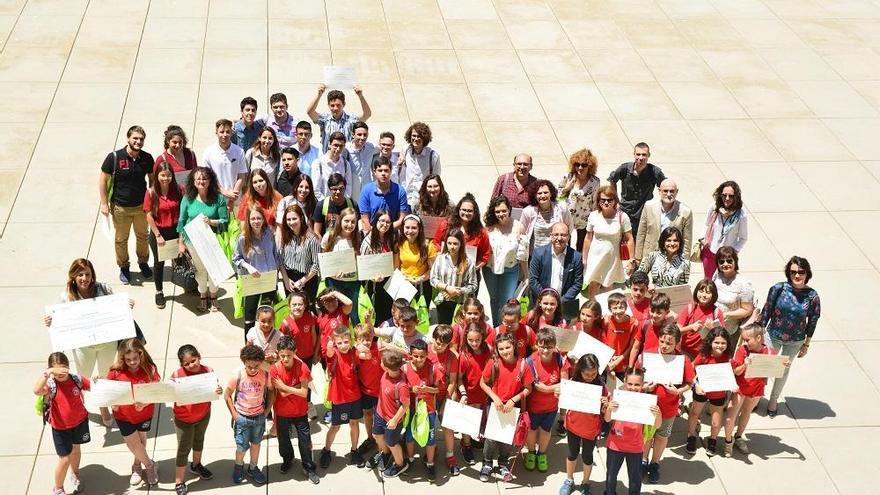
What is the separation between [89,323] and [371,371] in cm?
233

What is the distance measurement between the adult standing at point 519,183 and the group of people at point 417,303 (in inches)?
1.2

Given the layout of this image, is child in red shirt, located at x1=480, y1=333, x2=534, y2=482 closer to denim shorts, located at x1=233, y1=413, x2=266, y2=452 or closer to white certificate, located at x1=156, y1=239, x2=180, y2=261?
denim shorts, located at x1=233, y1=413, x2=266, y2=452

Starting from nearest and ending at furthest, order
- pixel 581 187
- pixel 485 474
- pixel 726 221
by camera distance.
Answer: pixel 485 474 < pixel 726 221 < pixel 581 187

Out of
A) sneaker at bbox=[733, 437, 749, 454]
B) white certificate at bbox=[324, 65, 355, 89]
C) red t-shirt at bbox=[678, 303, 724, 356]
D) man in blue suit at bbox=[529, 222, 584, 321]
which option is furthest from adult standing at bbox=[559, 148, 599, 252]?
white certificate at bbox=[324, 65, 355, 89]

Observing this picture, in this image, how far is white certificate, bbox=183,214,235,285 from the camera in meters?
10.1

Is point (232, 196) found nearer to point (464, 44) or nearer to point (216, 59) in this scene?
point (216, 59)

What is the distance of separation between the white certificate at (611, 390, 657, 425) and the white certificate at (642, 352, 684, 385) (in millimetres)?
399

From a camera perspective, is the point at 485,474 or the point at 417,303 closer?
the point at 485,474

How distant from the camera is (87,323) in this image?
8.60 metres

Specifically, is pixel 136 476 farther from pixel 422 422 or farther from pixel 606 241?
pixel 606 241

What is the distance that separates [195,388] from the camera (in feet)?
26.6

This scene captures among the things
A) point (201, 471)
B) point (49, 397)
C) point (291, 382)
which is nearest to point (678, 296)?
point (291, 382)

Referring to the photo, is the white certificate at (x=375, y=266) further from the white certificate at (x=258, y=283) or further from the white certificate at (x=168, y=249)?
the white certificate at (x=168, y=249)

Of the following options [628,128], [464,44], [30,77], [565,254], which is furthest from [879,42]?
[30,77]
